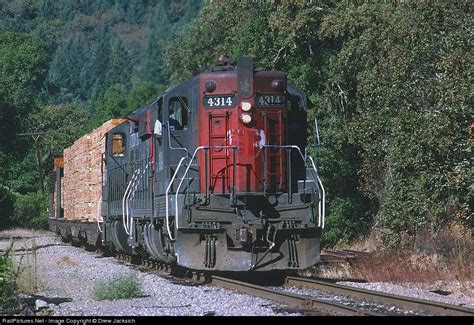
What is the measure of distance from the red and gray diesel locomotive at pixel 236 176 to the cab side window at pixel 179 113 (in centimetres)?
2

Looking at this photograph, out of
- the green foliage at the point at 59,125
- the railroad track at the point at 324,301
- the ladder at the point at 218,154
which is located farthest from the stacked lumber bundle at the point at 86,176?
the green foliage at the point at 59,125

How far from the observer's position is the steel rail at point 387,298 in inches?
401

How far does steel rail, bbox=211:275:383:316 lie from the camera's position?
10.2 meters

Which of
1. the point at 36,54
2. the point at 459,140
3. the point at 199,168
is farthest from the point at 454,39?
the point at 36,54

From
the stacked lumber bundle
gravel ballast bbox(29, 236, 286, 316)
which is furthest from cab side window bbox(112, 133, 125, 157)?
gravel ballast bbox(29, 236, 286, 316)

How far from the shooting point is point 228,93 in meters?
14.7

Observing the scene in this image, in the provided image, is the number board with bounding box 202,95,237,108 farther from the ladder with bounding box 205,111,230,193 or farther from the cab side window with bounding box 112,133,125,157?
the cab side window with bounding box 112,133,125,157

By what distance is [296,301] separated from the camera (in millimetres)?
11398

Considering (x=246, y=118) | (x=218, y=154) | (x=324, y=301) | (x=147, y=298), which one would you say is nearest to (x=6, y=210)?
(x=218, y=154)

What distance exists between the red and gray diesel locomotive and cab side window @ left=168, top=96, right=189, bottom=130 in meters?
0.02

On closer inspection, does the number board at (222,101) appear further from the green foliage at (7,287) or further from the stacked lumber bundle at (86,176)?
the stacked lumber bundle at (86,176)

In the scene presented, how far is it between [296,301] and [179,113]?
5.10 m

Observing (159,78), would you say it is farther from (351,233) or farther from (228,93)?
(228,93)

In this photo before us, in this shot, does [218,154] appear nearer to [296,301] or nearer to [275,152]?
[275,152]
